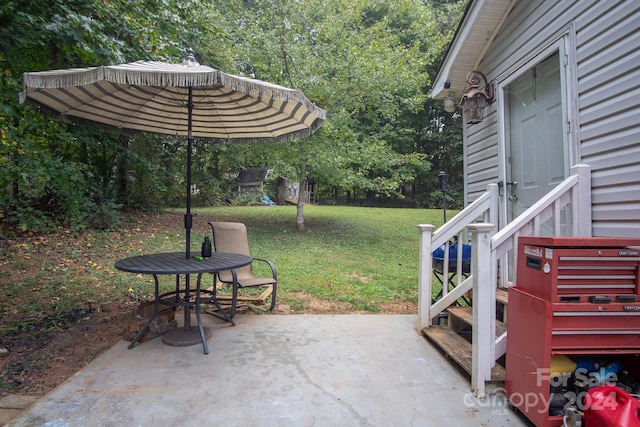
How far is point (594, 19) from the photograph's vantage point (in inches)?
103

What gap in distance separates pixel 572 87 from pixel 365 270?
417 centimetres

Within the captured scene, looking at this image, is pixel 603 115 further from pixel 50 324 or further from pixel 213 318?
pixel 50 324

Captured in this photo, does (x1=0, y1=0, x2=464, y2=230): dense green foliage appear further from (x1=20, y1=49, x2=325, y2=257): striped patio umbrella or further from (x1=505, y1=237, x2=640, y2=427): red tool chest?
(x1=505, y1=237, x2=640, y2=427): red tool chest

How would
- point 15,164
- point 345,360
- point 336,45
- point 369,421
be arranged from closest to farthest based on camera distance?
point 369,421 < point 345,360 < point 15,164 < point 336,45

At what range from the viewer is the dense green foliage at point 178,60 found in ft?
14.6

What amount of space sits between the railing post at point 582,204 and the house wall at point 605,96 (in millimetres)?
38

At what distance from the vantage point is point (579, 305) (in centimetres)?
184

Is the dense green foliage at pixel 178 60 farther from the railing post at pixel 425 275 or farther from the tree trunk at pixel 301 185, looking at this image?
the railing post at pixel 425 275

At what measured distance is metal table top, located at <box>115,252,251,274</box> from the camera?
2655 millimetres

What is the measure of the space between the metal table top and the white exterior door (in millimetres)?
2812

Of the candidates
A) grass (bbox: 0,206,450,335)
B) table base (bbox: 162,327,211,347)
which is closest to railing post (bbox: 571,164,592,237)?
grass (bbox: 0,206,450,335)

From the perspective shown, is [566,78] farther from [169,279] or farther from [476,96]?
[169,279]

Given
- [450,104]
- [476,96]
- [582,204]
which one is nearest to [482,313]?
[582,204]

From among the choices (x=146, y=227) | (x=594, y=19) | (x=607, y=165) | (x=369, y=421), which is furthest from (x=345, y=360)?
(x=146, y=227)
